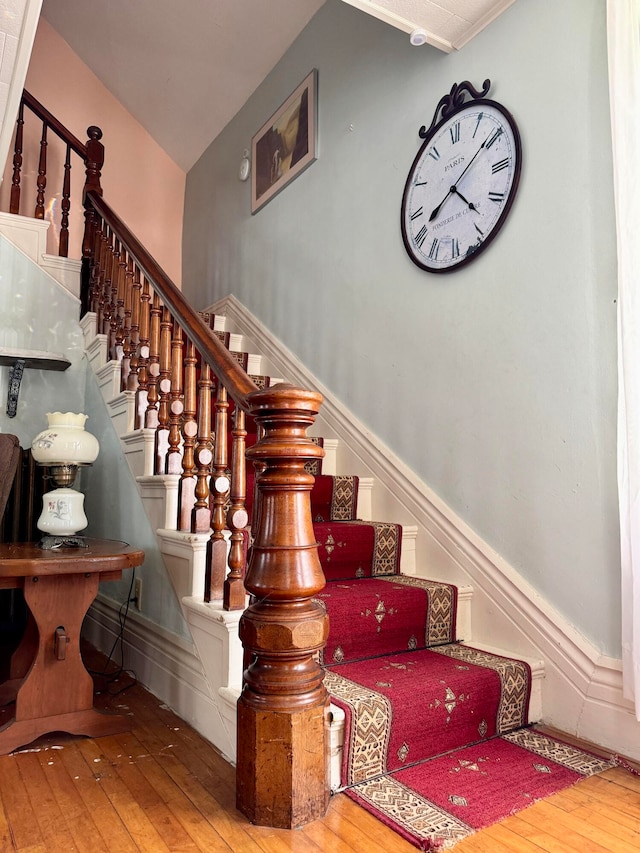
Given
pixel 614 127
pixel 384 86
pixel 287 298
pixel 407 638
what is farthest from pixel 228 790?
pixel 384 86

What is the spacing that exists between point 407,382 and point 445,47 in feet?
4.55

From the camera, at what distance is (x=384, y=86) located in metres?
3.09

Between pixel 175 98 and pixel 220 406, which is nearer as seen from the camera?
pixel 220 406

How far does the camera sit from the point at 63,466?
2.33 m

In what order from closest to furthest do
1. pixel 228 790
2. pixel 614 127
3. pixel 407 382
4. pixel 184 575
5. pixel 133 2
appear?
pixel 228 790
pixel 614 127
pixel 184 575
pixel 407 382
pixel 133 2

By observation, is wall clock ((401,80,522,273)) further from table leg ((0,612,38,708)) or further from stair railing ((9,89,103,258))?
table leg ((0,612,38,708))

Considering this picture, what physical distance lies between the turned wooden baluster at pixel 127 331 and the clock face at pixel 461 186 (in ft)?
4.13

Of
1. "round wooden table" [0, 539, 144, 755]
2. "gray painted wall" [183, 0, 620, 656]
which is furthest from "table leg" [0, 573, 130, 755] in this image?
"gray painted wall" [183, 0, 620, 656]

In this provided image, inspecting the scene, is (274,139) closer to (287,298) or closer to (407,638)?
(287,298)

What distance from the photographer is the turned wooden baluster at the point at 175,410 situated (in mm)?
2318

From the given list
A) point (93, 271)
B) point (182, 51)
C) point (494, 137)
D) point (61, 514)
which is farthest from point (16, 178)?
point (494, 137)

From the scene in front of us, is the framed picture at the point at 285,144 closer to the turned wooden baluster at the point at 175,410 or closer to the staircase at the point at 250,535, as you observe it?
the staircase at the point at 250,535

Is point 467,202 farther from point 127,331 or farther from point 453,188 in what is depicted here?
point 127,331

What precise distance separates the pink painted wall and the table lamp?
2985mm
